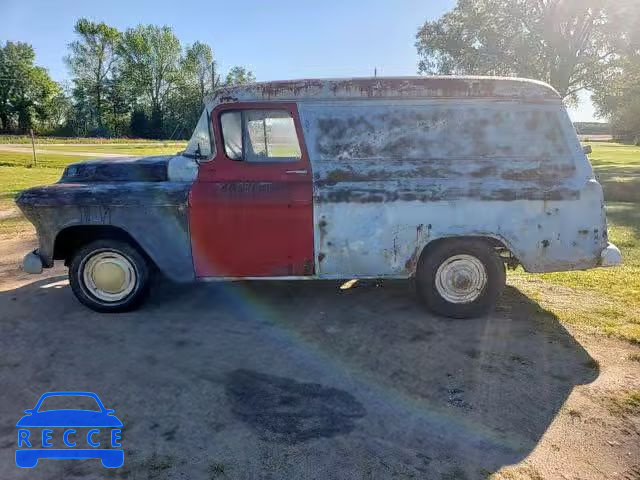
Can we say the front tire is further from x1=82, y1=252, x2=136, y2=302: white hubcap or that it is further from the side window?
the side window

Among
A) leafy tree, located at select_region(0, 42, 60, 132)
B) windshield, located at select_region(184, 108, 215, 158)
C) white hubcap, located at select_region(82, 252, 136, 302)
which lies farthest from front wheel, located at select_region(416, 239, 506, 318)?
leafy tree, located at select_region(0, 42, 60, 132)

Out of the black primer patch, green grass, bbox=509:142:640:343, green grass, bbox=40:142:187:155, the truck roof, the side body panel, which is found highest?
green grass, bbox=40:142:187:155

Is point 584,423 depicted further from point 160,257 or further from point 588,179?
point 160,257

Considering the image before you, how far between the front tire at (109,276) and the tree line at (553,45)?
23937mm

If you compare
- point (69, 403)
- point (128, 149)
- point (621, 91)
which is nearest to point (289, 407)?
point (69, 403)

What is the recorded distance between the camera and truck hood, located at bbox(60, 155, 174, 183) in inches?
191

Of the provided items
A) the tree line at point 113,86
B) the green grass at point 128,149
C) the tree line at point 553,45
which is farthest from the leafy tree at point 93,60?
the tree line at point 553,45

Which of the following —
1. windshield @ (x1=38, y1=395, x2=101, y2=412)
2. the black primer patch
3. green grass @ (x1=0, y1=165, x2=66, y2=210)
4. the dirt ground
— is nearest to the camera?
the dirt ground

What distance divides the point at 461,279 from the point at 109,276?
11.0 feet

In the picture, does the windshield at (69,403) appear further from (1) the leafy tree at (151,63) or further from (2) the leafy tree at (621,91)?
(1) the leafy tree at (151,63)

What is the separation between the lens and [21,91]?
6512cm

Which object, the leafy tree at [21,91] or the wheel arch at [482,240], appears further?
the leafy tree at [21,91]

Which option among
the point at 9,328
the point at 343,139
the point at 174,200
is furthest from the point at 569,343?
the point at 9,328

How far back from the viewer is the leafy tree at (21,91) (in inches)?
2504
